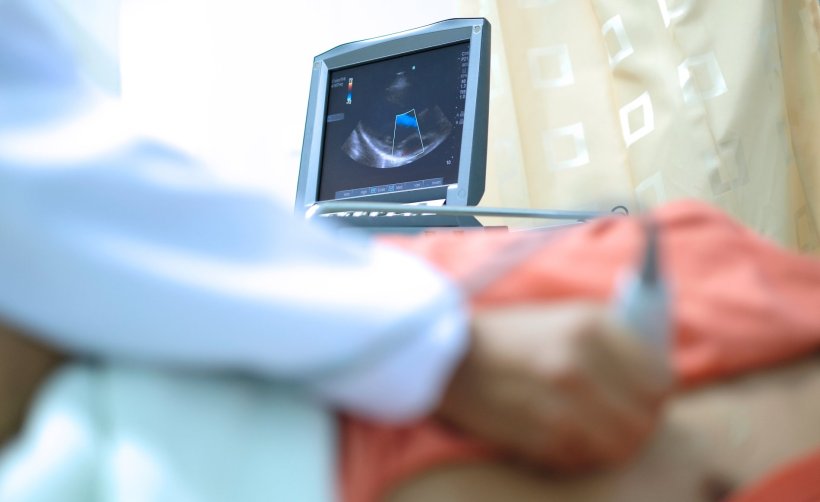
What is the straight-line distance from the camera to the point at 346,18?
1.94 m

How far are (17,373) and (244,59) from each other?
1.64 m

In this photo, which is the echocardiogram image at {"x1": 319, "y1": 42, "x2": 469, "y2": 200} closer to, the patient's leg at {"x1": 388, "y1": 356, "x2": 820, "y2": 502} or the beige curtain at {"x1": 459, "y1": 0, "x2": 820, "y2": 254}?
the beige curtain at {"x1": 459, "y1": 0, "x2": 820, "y2": 254}

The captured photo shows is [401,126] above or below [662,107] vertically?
above

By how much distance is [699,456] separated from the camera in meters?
0.42

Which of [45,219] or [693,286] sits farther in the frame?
[693,286]

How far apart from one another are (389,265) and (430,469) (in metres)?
0.10

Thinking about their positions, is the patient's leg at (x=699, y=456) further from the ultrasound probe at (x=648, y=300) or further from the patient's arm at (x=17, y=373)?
the patient's arm at (x=17, y=373)

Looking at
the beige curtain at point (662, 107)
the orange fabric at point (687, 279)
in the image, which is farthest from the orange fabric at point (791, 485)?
the beige curtain at point (662, 107)

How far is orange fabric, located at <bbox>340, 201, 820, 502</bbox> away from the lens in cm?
44

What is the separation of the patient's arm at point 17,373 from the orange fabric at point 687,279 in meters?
0.15

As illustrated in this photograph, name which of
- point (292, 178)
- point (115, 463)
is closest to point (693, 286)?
point (115, 463)

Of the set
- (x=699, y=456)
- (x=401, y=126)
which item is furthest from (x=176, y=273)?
(x=401, y=126)

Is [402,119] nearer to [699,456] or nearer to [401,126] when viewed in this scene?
[401,126]

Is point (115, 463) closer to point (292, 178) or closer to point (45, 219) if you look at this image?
point (45, 219)
